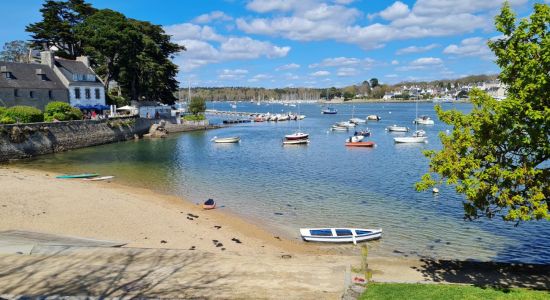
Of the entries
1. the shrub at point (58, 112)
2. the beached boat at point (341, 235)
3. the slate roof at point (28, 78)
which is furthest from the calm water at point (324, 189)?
the slate roof at point (28, 78)

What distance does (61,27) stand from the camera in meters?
85.9

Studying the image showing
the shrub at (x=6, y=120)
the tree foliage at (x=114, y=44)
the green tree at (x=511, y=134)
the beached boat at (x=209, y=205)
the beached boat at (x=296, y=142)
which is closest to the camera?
the green tree at (x=511, y=134)

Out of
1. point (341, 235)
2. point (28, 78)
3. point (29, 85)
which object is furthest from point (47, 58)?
point (341, 235)

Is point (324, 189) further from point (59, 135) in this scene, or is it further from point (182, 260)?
point (59, 135)

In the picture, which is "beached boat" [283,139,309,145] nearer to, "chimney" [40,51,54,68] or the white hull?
the white hull

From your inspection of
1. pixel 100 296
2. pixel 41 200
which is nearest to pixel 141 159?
pixel 41 200

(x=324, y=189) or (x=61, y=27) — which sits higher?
(x=61, y=27)

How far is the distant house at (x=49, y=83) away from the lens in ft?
199

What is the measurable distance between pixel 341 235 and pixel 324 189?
520 inches

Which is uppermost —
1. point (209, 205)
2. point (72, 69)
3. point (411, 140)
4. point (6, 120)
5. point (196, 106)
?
point (72, 69)

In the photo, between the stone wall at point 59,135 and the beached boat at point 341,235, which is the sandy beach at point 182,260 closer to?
the beached boat at point 341,235

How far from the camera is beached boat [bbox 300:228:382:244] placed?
22228mm

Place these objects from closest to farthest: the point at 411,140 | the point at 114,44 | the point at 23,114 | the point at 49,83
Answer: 1. the point at 23,114
2. the point at 49,83
3. the point at 411,140
4. the point at 114,44

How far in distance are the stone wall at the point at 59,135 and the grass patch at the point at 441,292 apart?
47.3 meters
